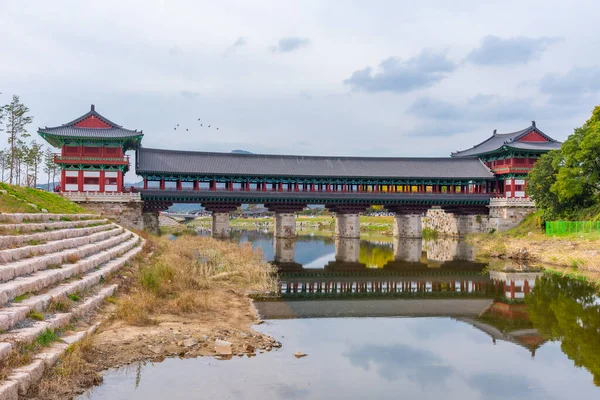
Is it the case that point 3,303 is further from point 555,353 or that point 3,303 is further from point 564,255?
point 564,255

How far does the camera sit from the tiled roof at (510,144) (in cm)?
5975

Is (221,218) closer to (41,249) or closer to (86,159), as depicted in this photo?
(86,159)

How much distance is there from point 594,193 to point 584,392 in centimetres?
3739

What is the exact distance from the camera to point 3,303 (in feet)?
36.2

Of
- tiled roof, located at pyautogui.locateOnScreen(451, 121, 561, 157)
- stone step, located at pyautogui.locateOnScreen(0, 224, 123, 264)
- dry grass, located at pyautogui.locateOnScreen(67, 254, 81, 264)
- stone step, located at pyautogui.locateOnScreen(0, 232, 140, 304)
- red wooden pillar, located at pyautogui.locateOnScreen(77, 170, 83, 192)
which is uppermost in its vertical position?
tiled roof, located at pyautogui.locateOnScreen(451, 121, 561, 157)

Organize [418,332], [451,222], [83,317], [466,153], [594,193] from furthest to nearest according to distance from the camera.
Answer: [466,153] → [451,222] → [594,193] → [418,332] → [83,317]

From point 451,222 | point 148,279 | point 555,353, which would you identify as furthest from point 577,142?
point 148,279

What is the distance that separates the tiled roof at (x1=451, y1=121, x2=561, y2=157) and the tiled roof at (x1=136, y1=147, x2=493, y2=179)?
2918 millimetres

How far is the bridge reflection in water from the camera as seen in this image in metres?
19.4

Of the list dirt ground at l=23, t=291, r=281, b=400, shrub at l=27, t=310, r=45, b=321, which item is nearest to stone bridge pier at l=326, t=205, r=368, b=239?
dirt ground at l=23, t=291, r=281, b=400

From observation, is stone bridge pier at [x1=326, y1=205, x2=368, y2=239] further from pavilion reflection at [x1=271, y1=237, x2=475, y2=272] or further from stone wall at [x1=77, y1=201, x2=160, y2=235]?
stone wall at [x1=77, y1=201, x2=160, y2=235]

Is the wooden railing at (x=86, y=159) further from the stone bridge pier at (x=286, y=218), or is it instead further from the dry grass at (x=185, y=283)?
the dry grass at (x=185, y=283)

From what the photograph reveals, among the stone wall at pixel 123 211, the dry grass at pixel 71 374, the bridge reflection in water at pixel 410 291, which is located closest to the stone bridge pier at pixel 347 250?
the bridge reflection in water at pixel 410 291

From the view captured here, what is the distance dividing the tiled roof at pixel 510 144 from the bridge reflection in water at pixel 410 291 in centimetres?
2341
